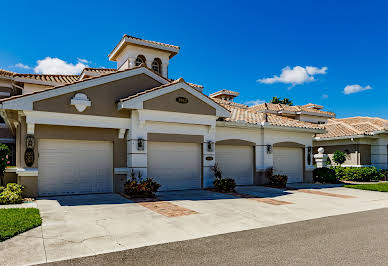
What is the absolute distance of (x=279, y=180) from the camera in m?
16.6

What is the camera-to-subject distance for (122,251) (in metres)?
5.83

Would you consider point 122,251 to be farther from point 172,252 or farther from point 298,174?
point 298,174

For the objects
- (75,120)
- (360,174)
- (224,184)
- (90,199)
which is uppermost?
(75,120)

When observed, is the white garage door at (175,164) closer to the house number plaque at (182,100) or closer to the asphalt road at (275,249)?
the house number plaque at (182,100)

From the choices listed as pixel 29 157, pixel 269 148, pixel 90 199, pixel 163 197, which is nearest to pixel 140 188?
pixel 163 197

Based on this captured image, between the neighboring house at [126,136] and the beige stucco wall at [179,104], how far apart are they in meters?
0.04

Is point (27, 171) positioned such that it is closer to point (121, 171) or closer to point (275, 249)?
point (121, 171)

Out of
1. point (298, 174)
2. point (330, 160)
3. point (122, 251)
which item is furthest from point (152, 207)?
point (330, 160)

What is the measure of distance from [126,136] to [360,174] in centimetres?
1694

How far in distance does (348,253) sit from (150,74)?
1105 centimetres

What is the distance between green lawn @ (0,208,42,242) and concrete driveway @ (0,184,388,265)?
22 centimetres

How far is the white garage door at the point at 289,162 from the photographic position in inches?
722

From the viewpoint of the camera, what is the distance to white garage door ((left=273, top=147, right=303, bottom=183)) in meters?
18.3

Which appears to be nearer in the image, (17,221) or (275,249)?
(275,249)
